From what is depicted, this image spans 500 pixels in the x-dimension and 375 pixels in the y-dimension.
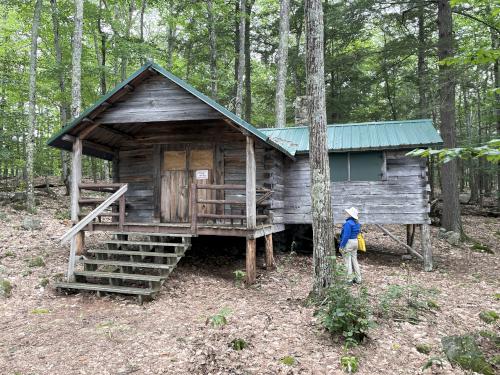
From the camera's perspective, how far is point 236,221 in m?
12.2

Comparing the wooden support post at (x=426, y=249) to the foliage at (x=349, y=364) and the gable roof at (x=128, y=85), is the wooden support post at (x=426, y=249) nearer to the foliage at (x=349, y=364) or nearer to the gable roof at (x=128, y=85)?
the gable roof at (x=128, y=85)

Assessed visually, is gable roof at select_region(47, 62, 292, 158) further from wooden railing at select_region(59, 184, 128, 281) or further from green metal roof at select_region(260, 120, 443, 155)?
green metal roof at select_region(260, 120, 443, 155)

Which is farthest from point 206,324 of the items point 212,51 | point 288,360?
point 212,51

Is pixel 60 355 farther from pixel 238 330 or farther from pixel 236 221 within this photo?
pixel 236 221

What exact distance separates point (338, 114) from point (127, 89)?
14674 mm

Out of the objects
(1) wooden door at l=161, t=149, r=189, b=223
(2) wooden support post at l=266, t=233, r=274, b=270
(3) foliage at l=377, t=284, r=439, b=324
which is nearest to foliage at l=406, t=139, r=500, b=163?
(3) foliage at l=377, t=284, r=439, b=324

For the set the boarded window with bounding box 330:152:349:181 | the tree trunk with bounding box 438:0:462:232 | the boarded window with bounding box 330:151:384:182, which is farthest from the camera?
the tree trunk with bounding box 438:0:462:232

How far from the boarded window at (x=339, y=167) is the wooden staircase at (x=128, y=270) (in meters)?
5.75

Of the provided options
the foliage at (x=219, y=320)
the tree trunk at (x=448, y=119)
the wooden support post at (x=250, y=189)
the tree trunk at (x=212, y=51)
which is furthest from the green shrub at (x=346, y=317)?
the tree trunk at (x=212, y=51)

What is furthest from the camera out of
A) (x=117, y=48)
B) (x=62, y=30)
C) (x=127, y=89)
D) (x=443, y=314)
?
(x=62, y=30)

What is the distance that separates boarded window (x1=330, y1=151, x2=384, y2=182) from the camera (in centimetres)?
1195

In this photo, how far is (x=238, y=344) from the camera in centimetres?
545

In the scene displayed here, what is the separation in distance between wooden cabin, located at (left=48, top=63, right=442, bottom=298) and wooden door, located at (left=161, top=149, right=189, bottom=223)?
0.11ft

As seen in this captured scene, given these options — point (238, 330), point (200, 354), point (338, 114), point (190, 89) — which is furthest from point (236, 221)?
point (338, 114)
